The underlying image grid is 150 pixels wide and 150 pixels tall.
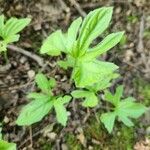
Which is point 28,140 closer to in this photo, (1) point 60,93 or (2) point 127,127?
(1) point 60,93

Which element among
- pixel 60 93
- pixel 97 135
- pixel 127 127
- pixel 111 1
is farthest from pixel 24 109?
pixel 111 1

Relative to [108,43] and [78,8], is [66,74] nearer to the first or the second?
[78,8]

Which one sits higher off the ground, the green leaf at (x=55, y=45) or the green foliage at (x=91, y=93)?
the green leaf at (x=55, y=45)

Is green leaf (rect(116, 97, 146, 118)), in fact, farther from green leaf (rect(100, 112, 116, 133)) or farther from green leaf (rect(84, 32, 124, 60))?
green leaf (rect(84, 32, 124, 60))

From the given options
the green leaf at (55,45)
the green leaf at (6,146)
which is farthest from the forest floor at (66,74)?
the green leaf at (6,146)

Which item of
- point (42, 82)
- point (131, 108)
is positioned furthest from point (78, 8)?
point (131, 108)

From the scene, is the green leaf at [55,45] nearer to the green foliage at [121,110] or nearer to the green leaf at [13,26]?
the green leaf at [13,26]
